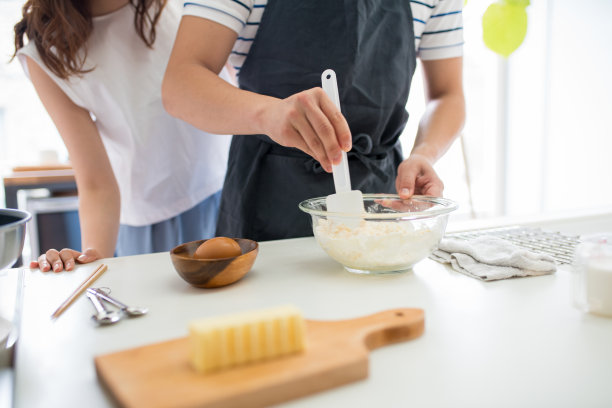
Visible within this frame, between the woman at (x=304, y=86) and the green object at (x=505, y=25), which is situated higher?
the green object at (x=505, y=25)

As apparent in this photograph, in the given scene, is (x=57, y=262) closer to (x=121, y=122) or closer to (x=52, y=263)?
(x=52, y=263)

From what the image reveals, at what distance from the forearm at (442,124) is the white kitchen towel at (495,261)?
315mm

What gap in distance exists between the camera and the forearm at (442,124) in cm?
106

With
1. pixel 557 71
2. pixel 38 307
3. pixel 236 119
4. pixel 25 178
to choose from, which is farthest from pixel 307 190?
pixel 557 71

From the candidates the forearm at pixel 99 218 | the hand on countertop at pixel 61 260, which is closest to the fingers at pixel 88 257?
the hand on countertop at pixel 61 260

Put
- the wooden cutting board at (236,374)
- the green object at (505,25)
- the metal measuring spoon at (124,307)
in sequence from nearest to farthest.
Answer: the wooden cutting board at (236,374)
the metal measuring spoon at (124,307)
the green object at (505,25)

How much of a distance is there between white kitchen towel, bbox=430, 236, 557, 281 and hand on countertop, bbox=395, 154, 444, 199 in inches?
5.7

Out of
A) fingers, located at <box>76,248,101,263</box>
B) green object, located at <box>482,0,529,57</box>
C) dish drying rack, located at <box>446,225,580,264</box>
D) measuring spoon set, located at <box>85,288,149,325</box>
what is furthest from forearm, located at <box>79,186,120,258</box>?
green object, located at <box>482,0,529,57</box>

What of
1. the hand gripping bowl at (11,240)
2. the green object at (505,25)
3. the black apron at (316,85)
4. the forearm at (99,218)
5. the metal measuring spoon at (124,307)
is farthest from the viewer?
the green object at (505,25)

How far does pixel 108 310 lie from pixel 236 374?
11.4 inches

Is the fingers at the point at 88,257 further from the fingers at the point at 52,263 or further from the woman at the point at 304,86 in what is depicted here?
the woman at the point at 304,86

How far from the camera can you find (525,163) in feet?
10.6

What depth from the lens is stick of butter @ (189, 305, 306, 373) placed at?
387 millimetres

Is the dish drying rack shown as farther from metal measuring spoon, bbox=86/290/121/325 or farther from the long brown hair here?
the long brown hair
